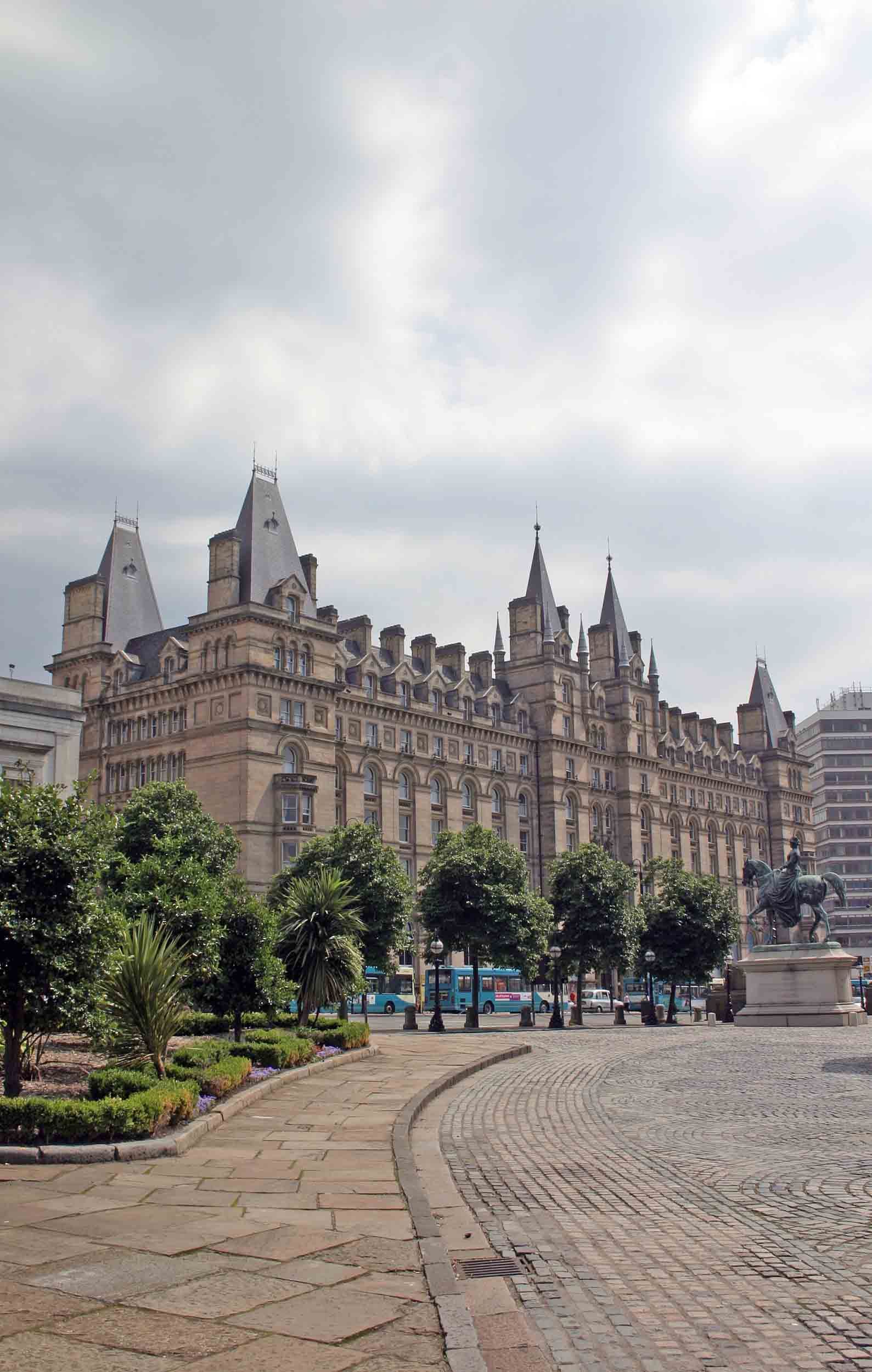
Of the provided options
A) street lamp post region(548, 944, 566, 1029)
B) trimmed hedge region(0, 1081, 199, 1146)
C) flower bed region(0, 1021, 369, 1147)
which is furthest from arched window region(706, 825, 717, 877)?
trimmed hedge region(0, 1081, 199, 1146)

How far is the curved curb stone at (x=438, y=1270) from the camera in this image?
709 centimetres

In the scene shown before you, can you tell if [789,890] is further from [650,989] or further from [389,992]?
[389,992]

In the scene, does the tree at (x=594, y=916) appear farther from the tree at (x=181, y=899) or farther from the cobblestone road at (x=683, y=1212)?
the cobblestone road at (x=683, y=1212)

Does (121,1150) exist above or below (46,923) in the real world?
below

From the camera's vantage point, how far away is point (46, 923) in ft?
55.4

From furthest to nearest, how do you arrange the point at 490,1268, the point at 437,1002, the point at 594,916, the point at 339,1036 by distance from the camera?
Answer: the point at 594,916 → the point at 437,1002 → the point at 339,1036 → the point at 490,1268

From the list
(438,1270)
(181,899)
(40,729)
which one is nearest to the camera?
(438,1270)

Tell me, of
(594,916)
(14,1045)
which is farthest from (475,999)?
(14,1045)

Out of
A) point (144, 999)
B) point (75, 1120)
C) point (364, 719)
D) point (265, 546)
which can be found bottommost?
point (75, 1120)

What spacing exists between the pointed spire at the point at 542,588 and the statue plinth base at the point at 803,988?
5560 cm

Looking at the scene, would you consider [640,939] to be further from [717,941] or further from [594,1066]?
[594,1066]

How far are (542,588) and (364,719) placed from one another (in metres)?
24.6

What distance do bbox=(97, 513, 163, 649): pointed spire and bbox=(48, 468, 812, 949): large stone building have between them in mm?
135

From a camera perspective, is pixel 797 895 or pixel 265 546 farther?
pixel 265 546
